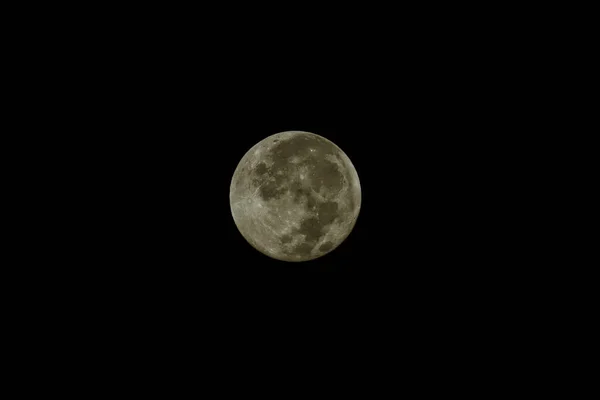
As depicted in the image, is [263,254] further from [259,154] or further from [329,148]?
[329,148]

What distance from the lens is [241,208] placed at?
452 cm

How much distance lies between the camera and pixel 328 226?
14.2 ft

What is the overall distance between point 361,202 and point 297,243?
1.17 metres

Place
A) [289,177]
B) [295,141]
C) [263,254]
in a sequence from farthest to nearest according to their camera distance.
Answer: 1. [263,254]
2. [295,141]
3. [289,177]

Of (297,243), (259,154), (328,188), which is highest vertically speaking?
(259,154)

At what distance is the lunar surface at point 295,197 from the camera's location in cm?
419

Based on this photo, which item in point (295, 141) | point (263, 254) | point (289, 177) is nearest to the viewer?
point (289, 177)

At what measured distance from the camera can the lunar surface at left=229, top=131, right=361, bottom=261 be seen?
4.19m

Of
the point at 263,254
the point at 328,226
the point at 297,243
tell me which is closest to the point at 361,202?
the point at 328,226

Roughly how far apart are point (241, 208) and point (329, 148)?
4.82ft

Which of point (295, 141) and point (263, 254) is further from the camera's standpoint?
point (263, 254)

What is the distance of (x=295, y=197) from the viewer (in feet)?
13.6

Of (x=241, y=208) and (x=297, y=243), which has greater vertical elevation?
(x=241, y=208)

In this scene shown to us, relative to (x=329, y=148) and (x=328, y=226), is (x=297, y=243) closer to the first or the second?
(x=328, y=226)
